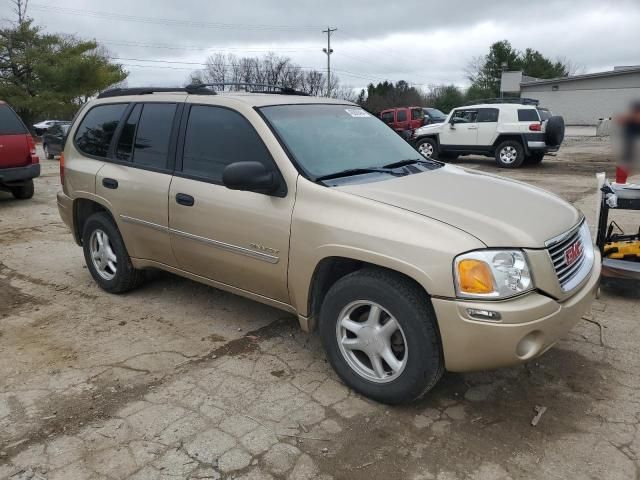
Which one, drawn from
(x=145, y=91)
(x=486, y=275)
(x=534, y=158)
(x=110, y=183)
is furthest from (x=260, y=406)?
(x=534, y=158)

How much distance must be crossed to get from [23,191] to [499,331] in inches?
398

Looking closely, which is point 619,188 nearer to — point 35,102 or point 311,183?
point 311,183

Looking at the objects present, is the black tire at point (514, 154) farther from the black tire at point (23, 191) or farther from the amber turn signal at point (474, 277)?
the amber turn signal at point (474, 277)

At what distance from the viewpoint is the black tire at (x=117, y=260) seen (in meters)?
4.64

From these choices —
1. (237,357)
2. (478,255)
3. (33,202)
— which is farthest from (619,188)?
(33,202)

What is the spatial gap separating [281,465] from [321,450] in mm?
224

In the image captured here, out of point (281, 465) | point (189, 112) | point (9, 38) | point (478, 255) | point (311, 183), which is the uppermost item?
point (9, 38)

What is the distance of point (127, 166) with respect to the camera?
4402 millimetres

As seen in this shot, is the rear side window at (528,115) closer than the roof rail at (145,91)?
No

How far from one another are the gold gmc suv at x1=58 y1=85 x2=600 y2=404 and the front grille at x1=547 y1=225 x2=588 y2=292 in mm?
14

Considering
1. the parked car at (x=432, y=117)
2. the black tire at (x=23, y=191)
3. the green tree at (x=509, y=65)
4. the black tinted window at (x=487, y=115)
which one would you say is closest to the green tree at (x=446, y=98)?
the green tree at (x=509, y=65)

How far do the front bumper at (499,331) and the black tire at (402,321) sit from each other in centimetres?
8

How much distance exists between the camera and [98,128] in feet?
15.9

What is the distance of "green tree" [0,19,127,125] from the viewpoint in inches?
1452
